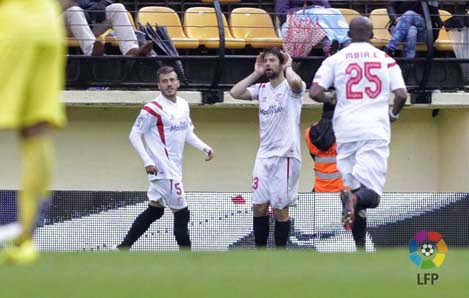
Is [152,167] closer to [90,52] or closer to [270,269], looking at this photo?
[90,52]

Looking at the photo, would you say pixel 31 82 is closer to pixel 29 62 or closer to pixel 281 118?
pixel 29 62

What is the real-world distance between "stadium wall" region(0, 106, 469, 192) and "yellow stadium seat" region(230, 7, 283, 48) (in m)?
1.26

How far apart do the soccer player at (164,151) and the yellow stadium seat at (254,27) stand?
3.98 meters

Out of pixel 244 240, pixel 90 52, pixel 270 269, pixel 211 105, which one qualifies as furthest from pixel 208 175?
pixel 270 269

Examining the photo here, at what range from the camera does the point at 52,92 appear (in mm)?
6789

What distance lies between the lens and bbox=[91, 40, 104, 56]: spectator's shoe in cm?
1647

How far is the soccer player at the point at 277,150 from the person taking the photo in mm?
12641

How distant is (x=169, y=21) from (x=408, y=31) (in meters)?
3.22

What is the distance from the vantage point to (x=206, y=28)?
17.5 m

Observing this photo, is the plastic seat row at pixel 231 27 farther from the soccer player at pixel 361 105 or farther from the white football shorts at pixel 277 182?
the soccer player at pixel 361 105

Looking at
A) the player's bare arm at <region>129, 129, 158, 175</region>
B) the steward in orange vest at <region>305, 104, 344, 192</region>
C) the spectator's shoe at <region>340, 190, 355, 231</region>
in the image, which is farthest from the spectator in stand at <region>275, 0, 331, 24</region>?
the spectator's shoe at <region>340, 190, 355, 231</region>

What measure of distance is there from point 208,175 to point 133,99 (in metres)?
1.98

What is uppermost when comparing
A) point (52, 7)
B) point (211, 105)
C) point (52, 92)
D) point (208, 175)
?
point (52, 7)

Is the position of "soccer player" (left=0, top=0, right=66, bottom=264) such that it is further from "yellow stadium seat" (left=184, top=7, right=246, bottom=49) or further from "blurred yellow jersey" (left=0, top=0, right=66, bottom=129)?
"yellow stadium seat" (left=184, top=7, right=246, bottom=49)
